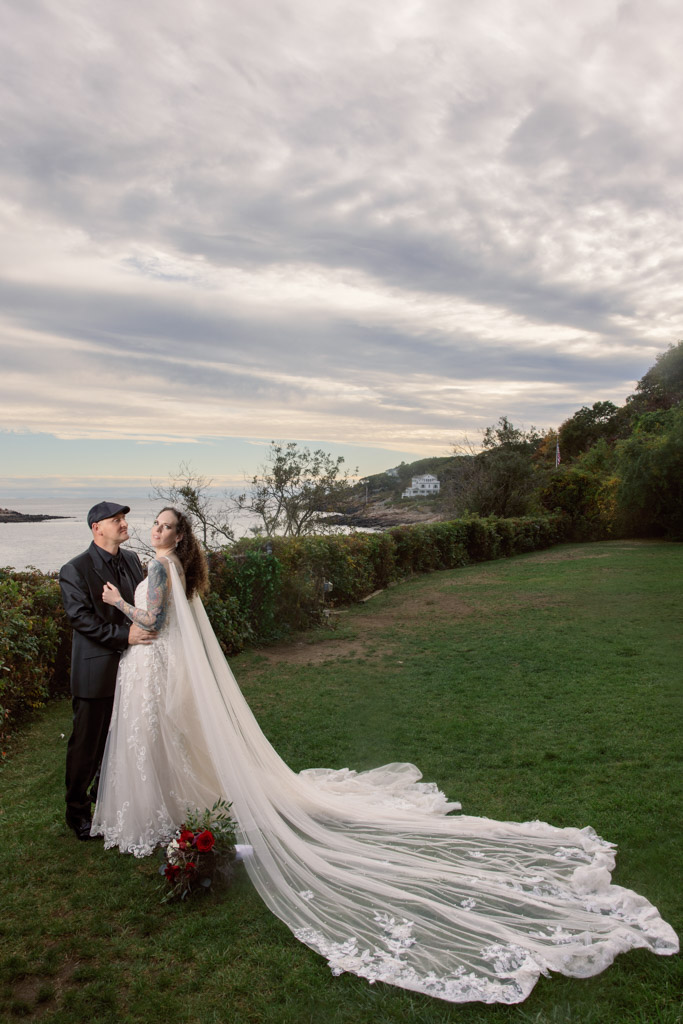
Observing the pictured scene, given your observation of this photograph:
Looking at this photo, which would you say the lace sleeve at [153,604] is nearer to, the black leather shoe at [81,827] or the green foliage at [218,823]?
the green foliage at [218,823]

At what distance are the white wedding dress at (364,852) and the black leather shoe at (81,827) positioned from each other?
0.09 meters

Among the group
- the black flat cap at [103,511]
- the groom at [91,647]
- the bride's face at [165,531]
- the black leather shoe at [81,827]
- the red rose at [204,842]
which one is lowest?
the black leather shoe at [81,827]

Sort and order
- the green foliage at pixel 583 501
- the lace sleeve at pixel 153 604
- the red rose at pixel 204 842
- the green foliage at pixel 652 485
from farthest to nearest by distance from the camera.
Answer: the green foliage at pixel 583 501 → the green foliage at pixel 652 485 → the lace sleeve at pixel 153 604 → the red rose at pixel 204 842

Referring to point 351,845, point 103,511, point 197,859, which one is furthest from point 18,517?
point 351,845

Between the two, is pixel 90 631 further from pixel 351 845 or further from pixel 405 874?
→ pixel 405 874

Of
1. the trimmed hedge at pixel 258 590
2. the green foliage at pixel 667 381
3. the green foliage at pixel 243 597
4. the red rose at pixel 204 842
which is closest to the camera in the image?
the red rose at pixel 204 842

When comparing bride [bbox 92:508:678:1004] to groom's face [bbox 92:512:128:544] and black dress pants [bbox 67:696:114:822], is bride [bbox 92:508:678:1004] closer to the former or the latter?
black dress pants [bbox 67:696:114:822]

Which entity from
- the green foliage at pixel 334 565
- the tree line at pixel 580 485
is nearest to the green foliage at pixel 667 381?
the tree line at pixel 580 485

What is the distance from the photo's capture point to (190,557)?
4465 millimetres

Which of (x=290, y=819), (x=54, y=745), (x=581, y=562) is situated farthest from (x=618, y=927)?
(x=581, y=562)

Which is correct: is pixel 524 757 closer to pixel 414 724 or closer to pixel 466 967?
pixel 414 724

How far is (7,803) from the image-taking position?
5.11 m

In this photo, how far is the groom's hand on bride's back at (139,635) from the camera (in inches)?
169

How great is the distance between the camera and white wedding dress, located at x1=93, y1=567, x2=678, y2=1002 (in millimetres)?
3076
